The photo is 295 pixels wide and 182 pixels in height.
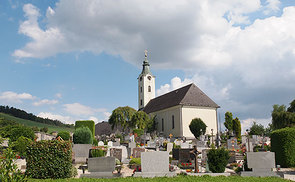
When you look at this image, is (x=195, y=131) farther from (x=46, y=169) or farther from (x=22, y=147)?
(x=46, y=169)

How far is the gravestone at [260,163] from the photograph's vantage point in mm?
10242

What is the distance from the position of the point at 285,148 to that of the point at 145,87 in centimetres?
4149

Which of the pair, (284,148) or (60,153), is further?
(284,148)

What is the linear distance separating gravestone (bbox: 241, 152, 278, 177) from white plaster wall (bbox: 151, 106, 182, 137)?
86.8 ft

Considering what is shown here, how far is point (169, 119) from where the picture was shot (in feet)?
133

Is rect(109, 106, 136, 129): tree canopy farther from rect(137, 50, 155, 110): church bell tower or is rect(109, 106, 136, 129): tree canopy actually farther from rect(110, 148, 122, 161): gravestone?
rect(110, 148, 122, 161): gravestone

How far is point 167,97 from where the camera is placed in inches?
1796

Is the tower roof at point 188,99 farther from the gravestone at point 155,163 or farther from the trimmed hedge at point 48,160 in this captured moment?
the trimmed hedge at point 48,160

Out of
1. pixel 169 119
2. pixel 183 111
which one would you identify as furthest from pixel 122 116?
pixel 183 111

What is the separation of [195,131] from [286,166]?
1997 cm

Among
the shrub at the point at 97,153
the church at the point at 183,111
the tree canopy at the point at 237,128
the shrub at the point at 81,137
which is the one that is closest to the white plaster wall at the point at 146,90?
the church at the point at 183,111

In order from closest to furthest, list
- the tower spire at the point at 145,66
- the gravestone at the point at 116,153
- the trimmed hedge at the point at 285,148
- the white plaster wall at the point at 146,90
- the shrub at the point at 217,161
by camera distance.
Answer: the shrub at the point at 217,161 → the trimmed hedge at the point at 285,148 → the gravestone at the point at 116,153 → the white plaster wall at the point at 146,90 → the tower spire at the point at 145,66

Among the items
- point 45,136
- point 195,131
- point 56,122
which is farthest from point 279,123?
point 56,122

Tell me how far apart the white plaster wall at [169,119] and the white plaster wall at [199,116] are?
0.83m
